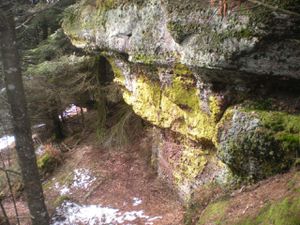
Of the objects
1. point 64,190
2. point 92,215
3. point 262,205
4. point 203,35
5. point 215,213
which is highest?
point 203,35

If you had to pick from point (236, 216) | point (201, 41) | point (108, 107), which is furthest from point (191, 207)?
point (108, 107)

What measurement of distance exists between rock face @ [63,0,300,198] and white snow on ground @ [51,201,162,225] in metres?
1.41

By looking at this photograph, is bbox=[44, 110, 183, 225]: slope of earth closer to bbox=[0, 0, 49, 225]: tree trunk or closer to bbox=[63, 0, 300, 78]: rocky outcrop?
bbox=[0, 0, 49, 225]: tree trunk

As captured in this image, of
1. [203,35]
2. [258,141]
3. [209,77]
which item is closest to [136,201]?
[209,77]

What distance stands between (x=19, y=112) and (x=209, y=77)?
11.3 feet

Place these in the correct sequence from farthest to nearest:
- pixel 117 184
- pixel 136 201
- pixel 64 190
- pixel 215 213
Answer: pixel 64 190
pixel 117 184
pixel 136 201
pixel 215 213

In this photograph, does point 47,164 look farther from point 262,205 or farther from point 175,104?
point 262,205

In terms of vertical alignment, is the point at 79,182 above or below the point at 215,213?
below

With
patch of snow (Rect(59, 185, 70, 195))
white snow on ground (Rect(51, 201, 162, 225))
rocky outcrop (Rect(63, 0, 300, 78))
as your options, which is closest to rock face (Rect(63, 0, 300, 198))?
rocky outcrop (Rect(63, 0, 300, 78))

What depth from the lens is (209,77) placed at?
6.76 metres

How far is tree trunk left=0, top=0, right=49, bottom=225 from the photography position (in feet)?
20.1

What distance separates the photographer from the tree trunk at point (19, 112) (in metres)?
6.14

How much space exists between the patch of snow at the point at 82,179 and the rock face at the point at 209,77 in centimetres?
306

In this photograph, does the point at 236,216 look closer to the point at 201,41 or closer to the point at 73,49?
the point at 201,41
